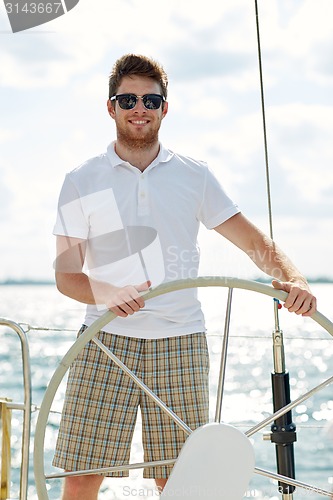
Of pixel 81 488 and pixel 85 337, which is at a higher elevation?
pixel 85 337

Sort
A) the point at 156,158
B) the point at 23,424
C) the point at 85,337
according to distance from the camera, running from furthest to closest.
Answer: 1. the point at 156,158
2. the point at 23,424
3. the point at 85,337

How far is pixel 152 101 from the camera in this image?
227 centimetres

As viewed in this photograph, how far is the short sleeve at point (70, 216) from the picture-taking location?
2.22 metres

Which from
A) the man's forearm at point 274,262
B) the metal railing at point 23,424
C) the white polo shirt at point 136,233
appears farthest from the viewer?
the white polo shirt at point 136,233

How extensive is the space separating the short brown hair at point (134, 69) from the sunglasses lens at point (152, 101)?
6 cm

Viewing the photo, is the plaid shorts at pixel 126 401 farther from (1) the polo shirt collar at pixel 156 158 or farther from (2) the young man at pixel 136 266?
(1) the polo shirt collar at pixel 156 158

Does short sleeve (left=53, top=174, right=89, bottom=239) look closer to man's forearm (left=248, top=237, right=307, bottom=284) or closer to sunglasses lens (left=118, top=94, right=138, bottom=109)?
sunglasses lens (left=118, top=94, right=138, bottom=109)

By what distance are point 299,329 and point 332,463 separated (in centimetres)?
1762

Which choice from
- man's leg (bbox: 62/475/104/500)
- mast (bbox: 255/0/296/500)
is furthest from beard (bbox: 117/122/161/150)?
man's leg (bbox: 62/475/104/500)

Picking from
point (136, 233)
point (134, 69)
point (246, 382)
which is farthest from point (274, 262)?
point (246, 382)

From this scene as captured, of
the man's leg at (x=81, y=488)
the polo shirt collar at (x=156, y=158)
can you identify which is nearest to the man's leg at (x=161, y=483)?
the man's leg at (x=81, y=488)

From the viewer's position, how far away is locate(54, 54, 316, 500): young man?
7.26ft

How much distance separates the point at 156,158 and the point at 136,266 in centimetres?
29

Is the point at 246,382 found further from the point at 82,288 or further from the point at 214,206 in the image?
the point at 82,288
